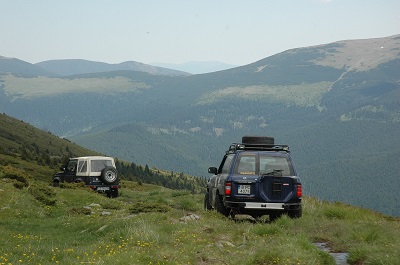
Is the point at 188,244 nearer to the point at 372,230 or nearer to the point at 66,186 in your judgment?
the point at 372,230

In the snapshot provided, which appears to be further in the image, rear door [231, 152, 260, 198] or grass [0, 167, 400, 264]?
rear door [231, 152, 260, 198]

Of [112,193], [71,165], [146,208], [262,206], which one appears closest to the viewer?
[262,206]

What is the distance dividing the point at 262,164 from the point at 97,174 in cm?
1734

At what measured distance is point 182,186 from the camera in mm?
155125

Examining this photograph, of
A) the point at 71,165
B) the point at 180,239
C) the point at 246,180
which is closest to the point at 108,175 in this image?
the point at 71,165

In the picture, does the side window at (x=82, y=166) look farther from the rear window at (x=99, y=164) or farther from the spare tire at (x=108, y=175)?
the spare tire at (x=108, y=175)

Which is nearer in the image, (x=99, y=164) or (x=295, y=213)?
(x=295, y=213)

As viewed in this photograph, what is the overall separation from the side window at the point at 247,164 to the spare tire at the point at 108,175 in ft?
53.8

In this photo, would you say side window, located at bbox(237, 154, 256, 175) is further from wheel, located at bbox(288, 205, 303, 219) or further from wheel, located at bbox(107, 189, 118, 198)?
wheel, located at bbox(107, 189, 118, 198)

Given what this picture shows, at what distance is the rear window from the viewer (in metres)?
33.6

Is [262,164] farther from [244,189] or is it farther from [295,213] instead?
[295,213]

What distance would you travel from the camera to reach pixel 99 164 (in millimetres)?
33844

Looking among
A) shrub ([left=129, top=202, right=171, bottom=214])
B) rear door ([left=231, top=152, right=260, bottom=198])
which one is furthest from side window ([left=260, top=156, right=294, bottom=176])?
shrub ([left=129, top=202, right=171, bottom=214])

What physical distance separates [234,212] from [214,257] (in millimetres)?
7132
